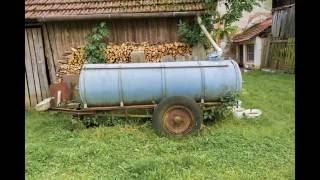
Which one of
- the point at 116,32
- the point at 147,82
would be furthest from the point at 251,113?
the point at 116,32

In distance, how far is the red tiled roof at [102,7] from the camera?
336 inches

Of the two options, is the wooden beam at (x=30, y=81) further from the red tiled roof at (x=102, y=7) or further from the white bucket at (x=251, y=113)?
the white bucket at (x=251, y=113)

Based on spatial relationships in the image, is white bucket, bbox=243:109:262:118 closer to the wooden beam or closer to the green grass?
the green grass

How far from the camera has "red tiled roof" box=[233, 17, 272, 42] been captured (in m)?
18.5

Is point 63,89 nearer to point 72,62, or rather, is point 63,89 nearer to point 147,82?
point 72,62

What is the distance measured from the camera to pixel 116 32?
8797 mm

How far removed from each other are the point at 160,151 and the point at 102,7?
14.8ft

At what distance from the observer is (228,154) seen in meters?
5.43

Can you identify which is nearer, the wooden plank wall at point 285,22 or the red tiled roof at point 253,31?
the wooden plank wall at point 285,22

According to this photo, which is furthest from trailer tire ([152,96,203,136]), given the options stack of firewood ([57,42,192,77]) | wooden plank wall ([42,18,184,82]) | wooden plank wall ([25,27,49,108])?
wooden plank wall ([25,27,49,108])

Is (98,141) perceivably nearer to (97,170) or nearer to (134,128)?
(134,128)

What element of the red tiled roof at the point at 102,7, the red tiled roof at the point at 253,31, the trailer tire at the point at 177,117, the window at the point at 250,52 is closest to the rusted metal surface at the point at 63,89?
the red tiled roof at the point at 102,7

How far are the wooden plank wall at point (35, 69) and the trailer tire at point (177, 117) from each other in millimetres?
3911
